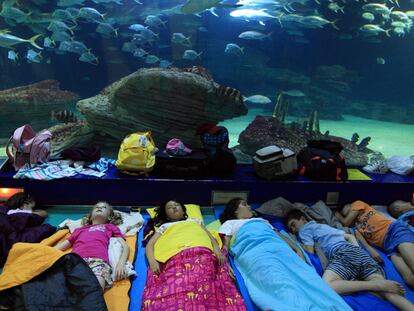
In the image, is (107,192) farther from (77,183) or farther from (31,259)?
(31,259)

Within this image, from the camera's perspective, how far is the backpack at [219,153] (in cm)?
370

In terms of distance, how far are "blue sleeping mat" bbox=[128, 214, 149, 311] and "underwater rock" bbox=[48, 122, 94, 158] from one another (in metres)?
2.52

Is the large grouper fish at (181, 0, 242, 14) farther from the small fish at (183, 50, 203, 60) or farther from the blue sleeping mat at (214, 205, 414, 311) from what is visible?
the blue sleeping mat at (214, 205, 414, 311)

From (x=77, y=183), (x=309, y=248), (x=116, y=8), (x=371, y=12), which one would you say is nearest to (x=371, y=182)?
(x=309, y=248)

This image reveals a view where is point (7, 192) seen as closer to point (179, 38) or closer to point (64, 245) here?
point (64, 245)

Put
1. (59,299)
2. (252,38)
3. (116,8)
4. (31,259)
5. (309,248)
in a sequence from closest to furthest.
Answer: (59,299), (31,259), (309,248), (116,8), (252,38)

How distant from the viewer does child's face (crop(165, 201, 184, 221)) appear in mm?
2941

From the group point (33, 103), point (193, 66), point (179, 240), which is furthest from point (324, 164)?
point (33, 103)

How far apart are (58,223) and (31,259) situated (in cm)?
131

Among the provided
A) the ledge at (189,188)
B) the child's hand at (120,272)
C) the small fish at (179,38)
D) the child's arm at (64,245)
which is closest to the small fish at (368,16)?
the ledge at (189,188)

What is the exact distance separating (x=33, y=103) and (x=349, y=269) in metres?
4.90

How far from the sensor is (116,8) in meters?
4.44

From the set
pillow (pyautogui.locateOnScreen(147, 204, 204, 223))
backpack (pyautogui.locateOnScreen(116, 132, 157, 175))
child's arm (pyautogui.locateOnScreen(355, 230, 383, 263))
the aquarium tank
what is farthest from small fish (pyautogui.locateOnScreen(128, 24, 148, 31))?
child's arm (pyautogui.locateOnScreen(355, 230, 383, 263))

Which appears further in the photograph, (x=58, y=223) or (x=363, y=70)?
(x=363, y=70)
